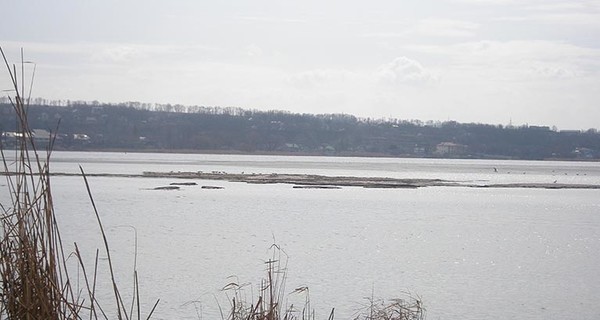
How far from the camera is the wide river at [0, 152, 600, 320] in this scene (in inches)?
671

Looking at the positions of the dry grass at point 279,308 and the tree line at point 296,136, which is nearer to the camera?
the dry grass at point 279,308

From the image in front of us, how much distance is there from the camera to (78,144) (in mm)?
146125

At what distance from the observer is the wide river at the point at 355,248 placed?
17.0 meters

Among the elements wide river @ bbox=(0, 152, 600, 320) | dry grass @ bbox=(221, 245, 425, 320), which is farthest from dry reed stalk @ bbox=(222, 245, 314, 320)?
wide river @ bbox=(0, 152, 600, 320)

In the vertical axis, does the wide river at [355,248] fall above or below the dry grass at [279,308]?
below

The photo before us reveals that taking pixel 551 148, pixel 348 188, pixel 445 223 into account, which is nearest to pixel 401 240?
pixel 445 223

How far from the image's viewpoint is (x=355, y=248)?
26.0 meters

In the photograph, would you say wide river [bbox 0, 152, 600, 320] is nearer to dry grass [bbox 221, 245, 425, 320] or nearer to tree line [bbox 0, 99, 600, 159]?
dry grass [bbox 221, 245, 425, 320]

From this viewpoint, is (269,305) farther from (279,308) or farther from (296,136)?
(296,136)

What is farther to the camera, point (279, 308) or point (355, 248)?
point (355, 248)

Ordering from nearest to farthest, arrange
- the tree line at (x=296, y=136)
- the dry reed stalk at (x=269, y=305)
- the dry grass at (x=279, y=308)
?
the dry reed stalk at (x=269, y=305)
the dry grass at (x=279, y=308)
the tree line at (x=296, y=136)

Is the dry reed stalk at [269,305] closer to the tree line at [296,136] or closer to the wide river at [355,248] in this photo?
the wide river at [355,248]

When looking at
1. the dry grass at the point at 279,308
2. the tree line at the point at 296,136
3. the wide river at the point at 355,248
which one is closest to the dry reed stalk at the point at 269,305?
the dry grass at the point at 279,308

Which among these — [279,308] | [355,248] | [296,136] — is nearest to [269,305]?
[279,308]
